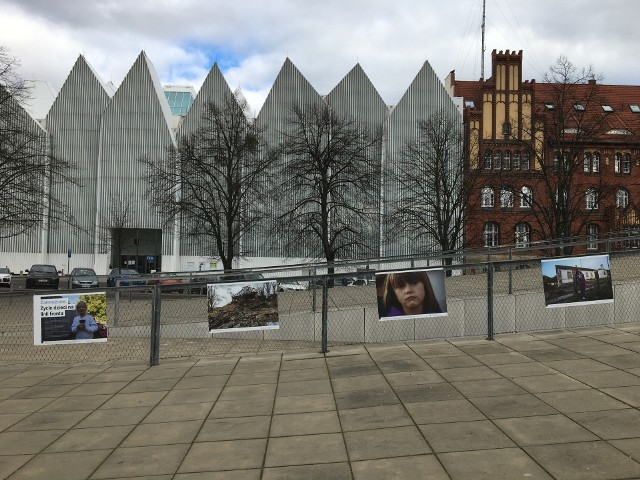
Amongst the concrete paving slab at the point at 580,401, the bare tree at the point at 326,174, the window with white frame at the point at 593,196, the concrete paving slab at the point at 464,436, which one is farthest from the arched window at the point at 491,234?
the concrete paving slab at the point at 464,436

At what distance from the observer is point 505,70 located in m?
46.7

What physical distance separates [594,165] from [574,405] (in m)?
47.0

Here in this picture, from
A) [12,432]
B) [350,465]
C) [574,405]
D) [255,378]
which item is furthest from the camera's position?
[255,378]

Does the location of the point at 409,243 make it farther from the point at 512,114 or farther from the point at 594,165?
the point at 594,165

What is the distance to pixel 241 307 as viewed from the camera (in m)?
8.72

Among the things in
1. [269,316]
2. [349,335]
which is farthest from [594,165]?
[269,316]

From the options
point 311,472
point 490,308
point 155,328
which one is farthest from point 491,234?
point 311,472

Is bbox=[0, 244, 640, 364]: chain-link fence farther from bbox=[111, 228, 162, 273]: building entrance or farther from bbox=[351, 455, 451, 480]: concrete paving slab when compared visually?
bbox=[111, 228, 162, 273]: building entrance

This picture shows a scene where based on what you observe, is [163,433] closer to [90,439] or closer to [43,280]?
[90,439]

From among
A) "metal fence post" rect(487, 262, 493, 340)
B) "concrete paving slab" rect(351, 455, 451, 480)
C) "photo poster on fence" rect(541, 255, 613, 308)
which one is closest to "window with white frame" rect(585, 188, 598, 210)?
"photo poster on fence" rect(541, 255, 613, 308)

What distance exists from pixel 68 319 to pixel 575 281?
817cm

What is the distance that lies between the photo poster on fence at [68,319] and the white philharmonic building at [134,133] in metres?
37.7

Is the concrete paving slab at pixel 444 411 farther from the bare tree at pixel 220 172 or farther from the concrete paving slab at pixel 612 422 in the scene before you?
the bare tree at pixel 220 172

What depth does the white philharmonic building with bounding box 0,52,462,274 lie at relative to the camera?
4756 centimetres
